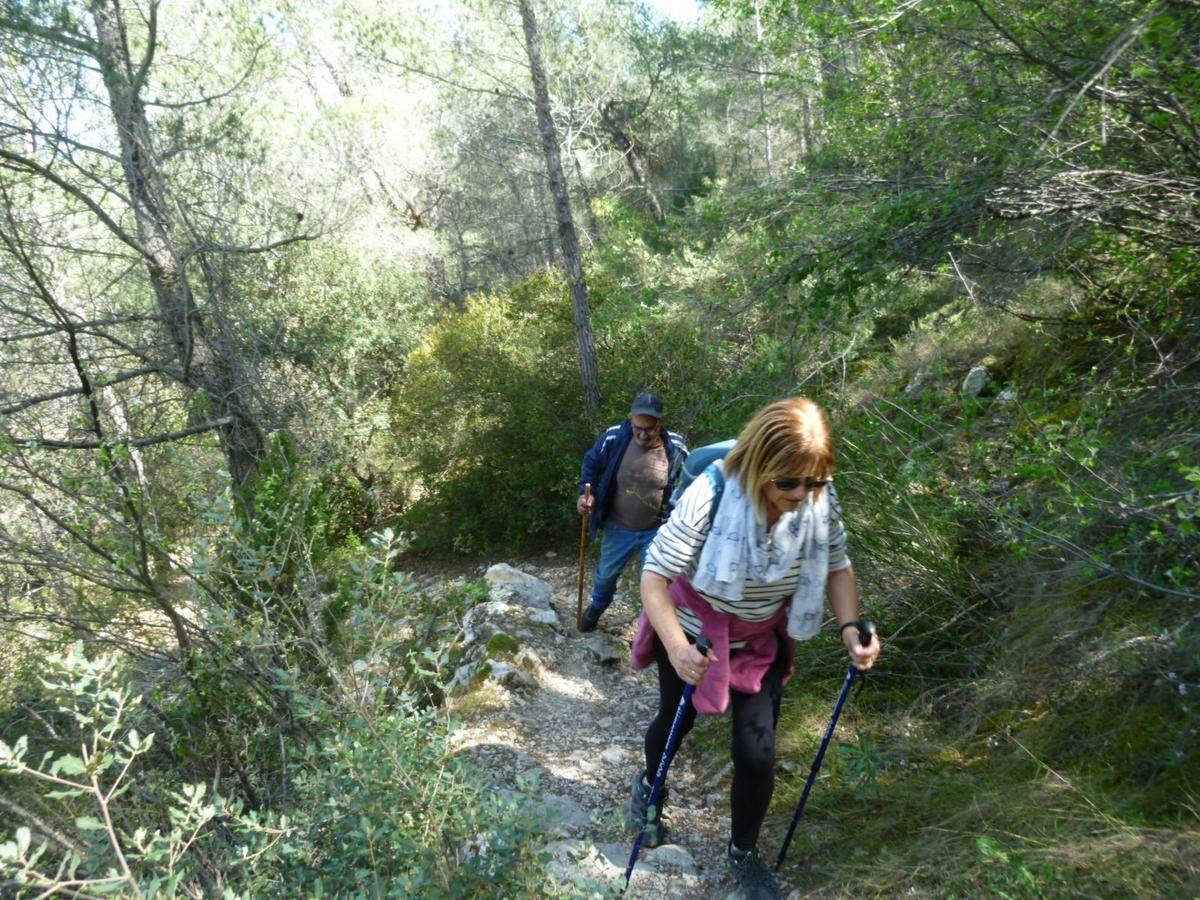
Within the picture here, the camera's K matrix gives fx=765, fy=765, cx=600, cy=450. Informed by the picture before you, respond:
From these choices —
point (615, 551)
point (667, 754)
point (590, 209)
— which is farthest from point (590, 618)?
point (590, 209)

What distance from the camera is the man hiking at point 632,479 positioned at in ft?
17.5

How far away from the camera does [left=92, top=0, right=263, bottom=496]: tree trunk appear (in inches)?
231

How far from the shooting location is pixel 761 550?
2.50 m

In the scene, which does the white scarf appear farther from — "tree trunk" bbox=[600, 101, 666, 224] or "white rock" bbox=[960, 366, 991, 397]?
"tree trunk" bbox=[600, 101, 666, 224]

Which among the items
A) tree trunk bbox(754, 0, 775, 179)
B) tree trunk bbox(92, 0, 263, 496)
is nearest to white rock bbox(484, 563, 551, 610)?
tree trunk bbox(92, 0, 263, 496)

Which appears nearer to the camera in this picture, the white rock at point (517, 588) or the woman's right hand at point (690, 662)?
the woman's right hand at point (690, 662)

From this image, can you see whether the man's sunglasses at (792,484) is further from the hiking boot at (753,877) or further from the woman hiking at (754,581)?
the hiking boot at (753,877)

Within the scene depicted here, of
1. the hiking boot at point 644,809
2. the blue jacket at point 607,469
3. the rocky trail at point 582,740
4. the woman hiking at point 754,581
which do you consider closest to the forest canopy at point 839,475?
the rocky trail at point 582,740

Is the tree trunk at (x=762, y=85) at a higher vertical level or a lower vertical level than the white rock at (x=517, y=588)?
higher

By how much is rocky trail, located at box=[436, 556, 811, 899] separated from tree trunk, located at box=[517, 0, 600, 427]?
114 inches

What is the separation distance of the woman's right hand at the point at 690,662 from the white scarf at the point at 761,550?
0.69 ft

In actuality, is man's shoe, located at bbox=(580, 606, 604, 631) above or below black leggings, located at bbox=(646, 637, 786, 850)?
below

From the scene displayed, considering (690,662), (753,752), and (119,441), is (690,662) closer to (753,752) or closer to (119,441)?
(753,752)

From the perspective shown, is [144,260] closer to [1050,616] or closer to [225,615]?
[225,615]
